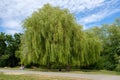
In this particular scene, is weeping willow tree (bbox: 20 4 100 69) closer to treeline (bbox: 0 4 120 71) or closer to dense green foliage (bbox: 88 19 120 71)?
treeline (bbox: 0 4 120 71)

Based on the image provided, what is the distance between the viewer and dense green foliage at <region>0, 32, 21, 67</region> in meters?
47.9

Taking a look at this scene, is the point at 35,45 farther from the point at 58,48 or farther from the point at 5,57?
the point at 5,57

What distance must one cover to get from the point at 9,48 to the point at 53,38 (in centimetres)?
2487

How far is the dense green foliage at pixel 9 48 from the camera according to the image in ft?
157

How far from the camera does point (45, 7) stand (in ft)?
90.7

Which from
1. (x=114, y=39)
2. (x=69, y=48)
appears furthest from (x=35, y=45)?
(x=114, y=39)

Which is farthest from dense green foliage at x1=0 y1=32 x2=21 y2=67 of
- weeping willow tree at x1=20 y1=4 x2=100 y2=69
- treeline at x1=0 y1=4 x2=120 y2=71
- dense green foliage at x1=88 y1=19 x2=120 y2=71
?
weeping willow tree at x1=20 y1=4 x2=100 y2=69

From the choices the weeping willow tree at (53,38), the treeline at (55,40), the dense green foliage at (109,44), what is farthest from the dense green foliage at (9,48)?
the weeping willow tree at (53,38)

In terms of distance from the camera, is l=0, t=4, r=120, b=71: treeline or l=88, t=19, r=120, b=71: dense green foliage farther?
l=88, t=19, r=120, b=71: dense green foliage

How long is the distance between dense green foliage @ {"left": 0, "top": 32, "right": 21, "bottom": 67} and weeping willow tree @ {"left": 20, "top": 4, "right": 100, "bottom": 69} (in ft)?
71.1

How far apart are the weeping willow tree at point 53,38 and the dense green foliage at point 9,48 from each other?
2167 centimetres

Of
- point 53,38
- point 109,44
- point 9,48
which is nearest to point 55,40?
point 53,38

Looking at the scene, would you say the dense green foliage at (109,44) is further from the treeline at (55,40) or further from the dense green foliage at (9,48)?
the dense green foliage at (9,48)

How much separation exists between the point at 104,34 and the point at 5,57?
68.9ft
